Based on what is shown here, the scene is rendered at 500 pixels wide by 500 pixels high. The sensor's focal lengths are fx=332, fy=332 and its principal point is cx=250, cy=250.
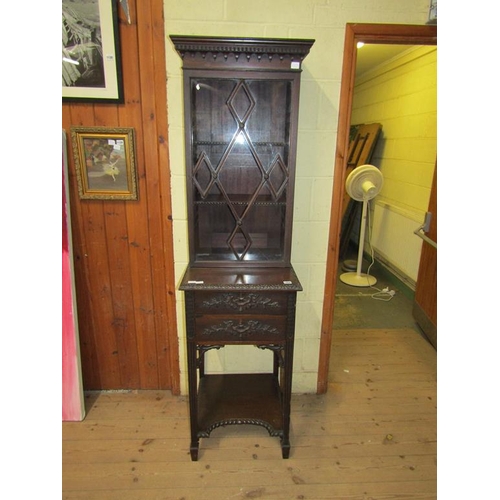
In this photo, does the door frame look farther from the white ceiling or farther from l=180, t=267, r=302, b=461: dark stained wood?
the white ceiling

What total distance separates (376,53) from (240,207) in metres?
3.21

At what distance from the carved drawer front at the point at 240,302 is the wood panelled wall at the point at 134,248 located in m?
0.49

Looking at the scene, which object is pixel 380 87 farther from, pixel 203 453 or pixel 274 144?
pixel 203 453

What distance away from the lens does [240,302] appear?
5.09 feet

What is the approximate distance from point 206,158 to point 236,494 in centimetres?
161

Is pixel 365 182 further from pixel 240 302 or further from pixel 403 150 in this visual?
pixel 240 302

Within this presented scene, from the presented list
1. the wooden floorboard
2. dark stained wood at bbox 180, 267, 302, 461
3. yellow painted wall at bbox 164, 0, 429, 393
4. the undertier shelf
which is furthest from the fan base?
dark stained wood at bbox 180, 267, 302, 461

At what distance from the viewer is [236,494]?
1576 millimetres

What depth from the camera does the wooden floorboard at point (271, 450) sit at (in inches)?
63.1

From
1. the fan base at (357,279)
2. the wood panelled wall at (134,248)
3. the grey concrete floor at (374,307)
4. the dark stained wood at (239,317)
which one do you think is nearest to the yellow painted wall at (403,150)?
the grey concrete floor at (374,307)

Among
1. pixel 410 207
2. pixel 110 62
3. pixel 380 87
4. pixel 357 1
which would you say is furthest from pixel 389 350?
pixel 380 87

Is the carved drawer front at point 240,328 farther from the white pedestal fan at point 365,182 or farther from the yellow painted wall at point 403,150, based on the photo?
the white pedestal fan at point 365,182

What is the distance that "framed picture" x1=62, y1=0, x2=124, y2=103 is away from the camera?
5.18 ft

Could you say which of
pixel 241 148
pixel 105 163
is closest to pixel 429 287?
pixel 241 148
